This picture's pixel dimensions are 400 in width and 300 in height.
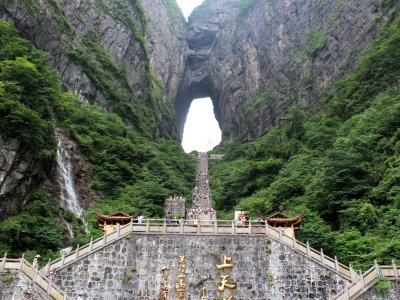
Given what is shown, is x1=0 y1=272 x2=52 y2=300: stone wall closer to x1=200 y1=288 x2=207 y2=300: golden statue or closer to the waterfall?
x1=200 y1=288 x2=207 y2=300: golden statue

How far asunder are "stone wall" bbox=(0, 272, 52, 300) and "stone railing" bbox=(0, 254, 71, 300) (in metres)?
0.14

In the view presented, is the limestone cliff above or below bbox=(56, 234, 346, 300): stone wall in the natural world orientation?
above

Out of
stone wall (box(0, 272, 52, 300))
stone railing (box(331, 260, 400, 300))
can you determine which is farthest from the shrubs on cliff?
stone railing (box(331, 260, 400, 300))

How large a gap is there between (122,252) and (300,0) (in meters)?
56.6

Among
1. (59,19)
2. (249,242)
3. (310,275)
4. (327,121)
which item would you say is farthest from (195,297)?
(59,19)

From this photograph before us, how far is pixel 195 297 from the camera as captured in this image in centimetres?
1736

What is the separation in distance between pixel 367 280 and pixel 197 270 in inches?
256

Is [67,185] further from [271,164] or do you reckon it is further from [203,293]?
[271,164]

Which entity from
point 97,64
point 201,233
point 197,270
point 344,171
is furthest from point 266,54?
point 197,270

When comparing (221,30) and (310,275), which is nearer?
(310,275)

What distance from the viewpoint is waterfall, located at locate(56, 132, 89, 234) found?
26656 mm

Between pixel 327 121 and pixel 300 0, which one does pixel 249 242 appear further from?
pixel 300 0

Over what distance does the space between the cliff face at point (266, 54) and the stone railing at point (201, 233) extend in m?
31.7

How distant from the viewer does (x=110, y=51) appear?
53812 mm
